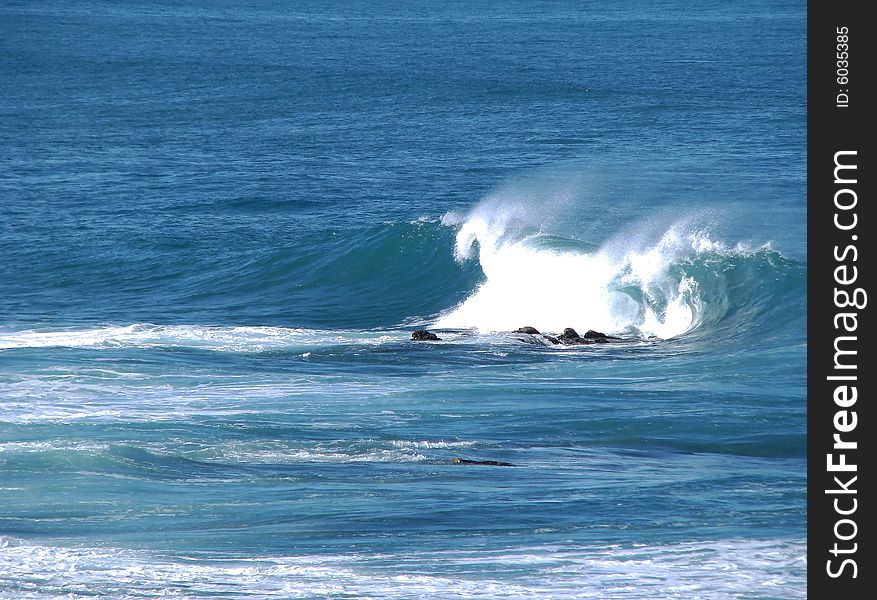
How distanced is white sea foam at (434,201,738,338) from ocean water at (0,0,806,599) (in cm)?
10

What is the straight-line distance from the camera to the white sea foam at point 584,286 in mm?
27109

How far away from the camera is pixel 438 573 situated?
12008mm

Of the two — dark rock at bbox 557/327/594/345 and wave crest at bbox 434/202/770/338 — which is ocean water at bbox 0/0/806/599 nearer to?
wave crest at bbox 434/202/770/338

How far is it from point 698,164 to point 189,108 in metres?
28.0

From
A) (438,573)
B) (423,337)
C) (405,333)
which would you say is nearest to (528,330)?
(423,337)

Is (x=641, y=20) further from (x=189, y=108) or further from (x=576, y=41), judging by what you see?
(x=189, y=108)

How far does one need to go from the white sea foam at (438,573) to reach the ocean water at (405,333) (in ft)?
0.14

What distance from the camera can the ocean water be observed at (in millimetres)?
12727

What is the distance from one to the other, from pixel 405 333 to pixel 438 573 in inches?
563

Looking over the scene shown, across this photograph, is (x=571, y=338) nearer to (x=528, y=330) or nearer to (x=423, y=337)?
(x=528, y=330)
